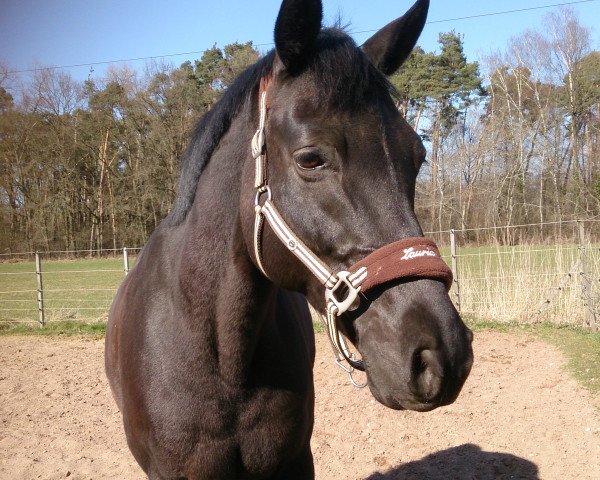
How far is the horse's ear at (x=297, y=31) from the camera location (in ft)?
5.43

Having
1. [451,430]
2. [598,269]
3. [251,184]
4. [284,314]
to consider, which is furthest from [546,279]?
[251,184]

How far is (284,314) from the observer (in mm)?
2574

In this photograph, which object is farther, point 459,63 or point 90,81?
point 90,81

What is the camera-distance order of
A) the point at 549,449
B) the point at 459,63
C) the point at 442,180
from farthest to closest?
the point at 459,63 < the point at 442,180 < the point at 549,449

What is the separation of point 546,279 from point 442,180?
→ 2085cm

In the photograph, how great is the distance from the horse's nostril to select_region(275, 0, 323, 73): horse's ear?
1.07 m

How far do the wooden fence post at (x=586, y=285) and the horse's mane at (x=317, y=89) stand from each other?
31.0 ft

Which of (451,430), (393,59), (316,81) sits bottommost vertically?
(451,430)

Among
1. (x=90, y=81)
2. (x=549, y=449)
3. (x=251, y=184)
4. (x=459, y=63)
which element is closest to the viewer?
(x=251, y=184)

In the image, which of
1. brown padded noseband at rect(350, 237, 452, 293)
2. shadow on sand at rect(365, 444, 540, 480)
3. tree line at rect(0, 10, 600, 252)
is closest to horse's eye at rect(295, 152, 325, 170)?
brown padded noseband at rect(350, 237, 452, 293)

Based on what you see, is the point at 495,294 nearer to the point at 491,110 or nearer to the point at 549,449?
the point at 549,449

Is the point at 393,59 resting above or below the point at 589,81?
below

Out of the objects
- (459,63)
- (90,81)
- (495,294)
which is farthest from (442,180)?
(90,81)

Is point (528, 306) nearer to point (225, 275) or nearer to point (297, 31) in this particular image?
point (225, 275)
